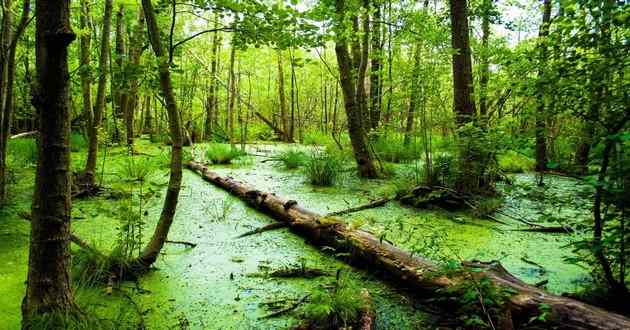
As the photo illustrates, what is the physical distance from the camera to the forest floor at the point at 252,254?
6.02ft

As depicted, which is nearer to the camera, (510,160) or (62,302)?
(62,302)

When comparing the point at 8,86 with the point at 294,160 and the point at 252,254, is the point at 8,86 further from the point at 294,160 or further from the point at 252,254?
the point at 294,160

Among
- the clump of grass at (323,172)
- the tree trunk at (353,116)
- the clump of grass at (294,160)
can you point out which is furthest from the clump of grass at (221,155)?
the tree trunk at (353,116)

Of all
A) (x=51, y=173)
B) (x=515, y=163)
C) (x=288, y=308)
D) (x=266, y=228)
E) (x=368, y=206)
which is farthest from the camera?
(x=515, y=163)

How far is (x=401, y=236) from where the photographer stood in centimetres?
306

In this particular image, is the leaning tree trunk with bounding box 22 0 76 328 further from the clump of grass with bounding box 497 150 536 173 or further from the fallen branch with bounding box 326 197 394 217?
the clump of grass with bounding box 497 150 536 173

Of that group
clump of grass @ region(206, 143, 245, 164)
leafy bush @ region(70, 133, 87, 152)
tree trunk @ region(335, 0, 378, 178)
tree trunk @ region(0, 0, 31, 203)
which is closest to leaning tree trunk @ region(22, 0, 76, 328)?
tree trunk @ region(0, 0, 31, 203)

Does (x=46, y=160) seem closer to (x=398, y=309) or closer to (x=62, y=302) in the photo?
(x=62, y=302)

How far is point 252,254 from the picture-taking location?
8.82ft

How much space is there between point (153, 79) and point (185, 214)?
6.23 ft

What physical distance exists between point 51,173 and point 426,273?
1.78m

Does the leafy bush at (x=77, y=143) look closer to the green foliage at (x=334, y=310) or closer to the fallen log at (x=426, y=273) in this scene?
the fallen log at (x=426, y=273)

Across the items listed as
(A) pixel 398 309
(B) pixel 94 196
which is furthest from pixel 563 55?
(B) pixel 94 196

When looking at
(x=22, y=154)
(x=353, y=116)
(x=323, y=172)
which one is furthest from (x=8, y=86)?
(x=353, y=116)
